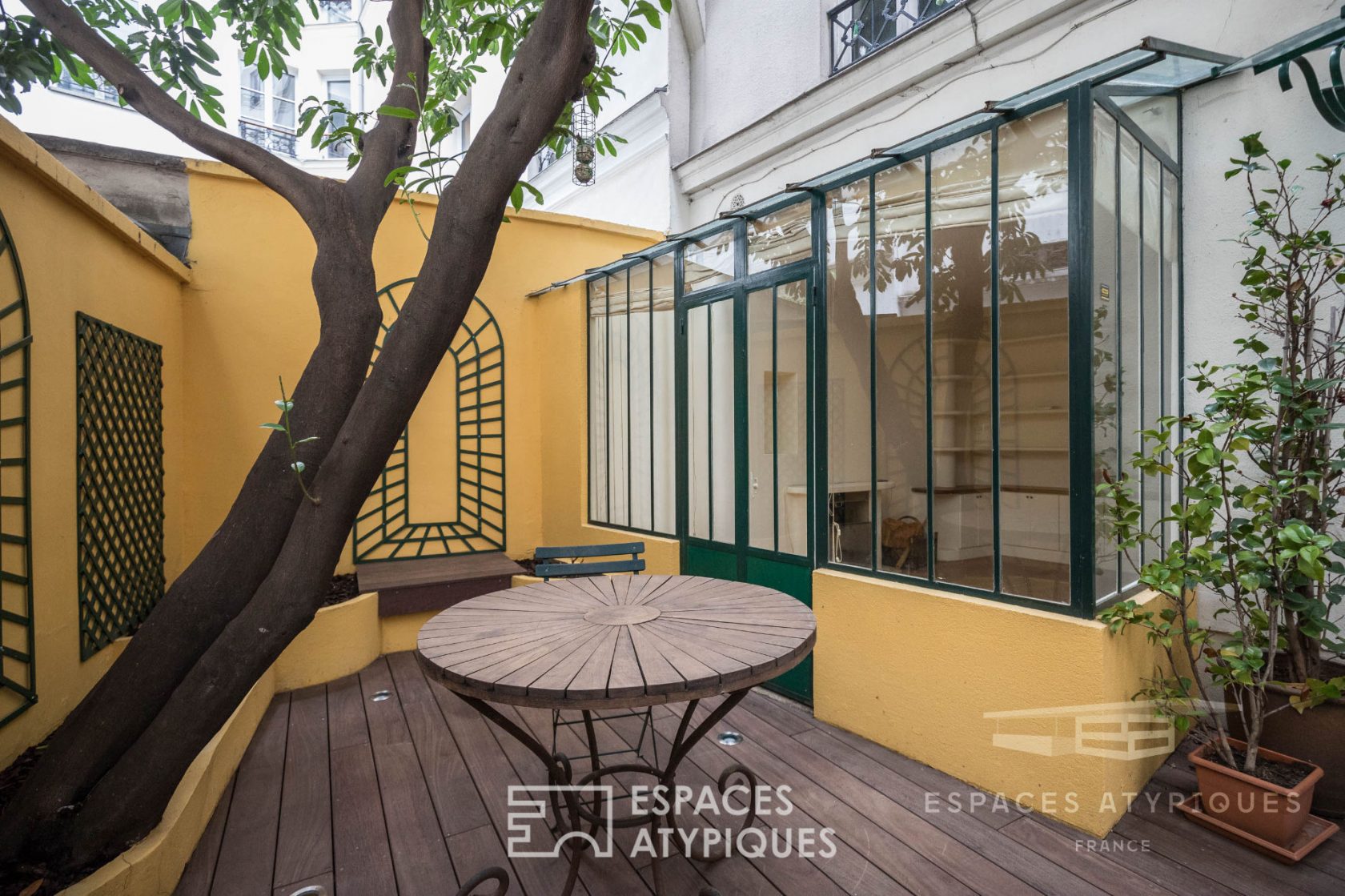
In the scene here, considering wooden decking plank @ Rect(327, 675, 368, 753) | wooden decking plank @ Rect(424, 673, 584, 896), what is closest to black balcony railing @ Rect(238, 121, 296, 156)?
wooden decking plank @ Rect(327, 675, 368, 753)

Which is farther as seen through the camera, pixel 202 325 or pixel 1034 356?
pixel 202 325

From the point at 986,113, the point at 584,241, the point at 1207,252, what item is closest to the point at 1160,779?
the point at 1207,252

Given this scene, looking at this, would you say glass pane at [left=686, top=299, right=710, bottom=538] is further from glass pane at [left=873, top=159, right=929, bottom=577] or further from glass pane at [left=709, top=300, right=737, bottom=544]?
glass pane at [left=873, top=159, right=929, bottom=577]

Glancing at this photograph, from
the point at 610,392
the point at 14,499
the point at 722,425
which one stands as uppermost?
the point at 610,392

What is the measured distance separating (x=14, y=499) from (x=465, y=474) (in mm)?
3245

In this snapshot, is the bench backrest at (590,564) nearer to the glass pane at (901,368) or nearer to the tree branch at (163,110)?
the glass pane at (901,368)

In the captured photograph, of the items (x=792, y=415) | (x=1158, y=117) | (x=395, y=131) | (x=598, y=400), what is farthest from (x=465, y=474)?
(x=1158, y=117)

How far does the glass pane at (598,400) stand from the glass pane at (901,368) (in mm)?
2563

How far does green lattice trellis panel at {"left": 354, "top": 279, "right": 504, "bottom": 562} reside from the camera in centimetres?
527

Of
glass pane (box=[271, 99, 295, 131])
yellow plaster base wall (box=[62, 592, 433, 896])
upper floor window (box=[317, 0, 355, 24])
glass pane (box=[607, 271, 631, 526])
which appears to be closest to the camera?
yellow plaster base wall (box=[62, 592, 433, 896])

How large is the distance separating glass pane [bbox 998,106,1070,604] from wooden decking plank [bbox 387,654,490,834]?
239 cm

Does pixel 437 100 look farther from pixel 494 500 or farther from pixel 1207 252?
pixel 1207 252

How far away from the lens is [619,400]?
5.27 metres

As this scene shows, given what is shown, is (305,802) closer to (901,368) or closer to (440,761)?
(440,761)
